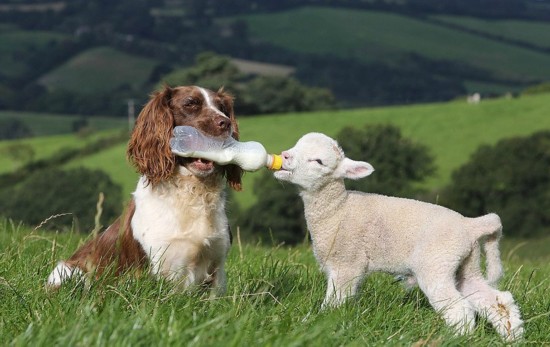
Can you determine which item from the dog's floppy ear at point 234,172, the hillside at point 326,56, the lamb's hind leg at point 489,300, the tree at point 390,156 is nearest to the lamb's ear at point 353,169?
the lamb's hind leg at point 489,300

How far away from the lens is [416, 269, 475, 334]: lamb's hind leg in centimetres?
532

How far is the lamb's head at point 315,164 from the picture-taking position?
5969 mm

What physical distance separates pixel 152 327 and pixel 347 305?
1.69 m

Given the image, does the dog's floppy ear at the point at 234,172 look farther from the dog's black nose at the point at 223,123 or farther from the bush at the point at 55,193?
the bush at the point at 55,193

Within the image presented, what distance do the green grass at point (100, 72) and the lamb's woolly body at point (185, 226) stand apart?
458ft

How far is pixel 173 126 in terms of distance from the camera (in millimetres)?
6547

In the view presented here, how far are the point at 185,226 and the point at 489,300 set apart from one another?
2114mm

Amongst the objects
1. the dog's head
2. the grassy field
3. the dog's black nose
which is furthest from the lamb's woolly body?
the grassy field

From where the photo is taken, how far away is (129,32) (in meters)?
195

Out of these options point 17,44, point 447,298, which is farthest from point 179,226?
point 17,44

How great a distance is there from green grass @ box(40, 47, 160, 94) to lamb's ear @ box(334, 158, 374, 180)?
14026cm

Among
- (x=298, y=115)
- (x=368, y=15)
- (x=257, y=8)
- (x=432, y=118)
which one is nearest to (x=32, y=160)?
(x=298, y=115)

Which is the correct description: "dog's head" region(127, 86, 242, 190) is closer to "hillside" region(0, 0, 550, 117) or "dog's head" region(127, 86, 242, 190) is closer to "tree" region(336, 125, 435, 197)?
Answer: "tree" region(336, 125, 435, 197)

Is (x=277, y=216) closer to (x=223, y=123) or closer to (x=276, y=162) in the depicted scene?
(x=223, y=123)
